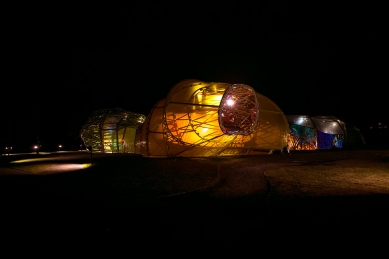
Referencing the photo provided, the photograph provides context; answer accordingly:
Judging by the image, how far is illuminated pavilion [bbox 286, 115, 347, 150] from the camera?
24.8 metres

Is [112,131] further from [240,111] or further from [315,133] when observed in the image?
[315,133]

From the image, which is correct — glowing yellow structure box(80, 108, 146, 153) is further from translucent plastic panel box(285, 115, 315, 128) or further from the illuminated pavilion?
translucent plastic panel box(285, 115, 315, 128)

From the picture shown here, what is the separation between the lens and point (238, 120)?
21438 millimetres

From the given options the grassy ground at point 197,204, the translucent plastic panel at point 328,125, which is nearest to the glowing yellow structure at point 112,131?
the grassy ground at point 197,204

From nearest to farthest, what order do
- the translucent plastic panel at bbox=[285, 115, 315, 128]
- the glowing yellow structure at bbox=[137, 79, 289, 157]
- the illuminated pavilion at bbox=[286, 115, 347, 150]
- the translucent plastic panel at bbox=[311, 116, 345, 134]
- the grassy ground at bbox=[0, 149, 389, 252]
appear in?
the grassy ground at bbox=[0, 149, 389, 252] → the glowing yellow structure at bbox=[137, 79, 289, 157] → the illuminated pavilion at bbox=[286, 115, 347, 150] → the translucent plastic panel at bbox=[285, 115, 315, 128] → the translucent plastic panel at bbox=[311, 116, 345, 134]

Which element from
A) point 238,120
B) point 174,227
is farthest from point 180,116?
point 174,227

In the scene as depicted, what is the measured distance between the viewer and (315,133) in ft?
83.3

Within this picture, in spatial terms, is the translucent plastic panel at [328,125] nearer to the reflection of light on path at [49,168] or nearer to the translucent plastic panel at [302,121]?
the translucent plastic panel at [302,121]

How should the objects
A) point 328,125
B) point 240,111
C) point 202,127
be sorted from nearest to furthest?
1. point 202,127
2. point 240,111
3. point 328,125

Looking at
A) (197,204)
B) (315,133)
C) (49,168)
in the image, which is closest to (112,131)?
(49,168)

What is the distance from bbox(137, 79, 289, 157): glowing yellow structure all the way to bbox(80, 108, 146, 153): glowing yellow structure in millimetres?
4331

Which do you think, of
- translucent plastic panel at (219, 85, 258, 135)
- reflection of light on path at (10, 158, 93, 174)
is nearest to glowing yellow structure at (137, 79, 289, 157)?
translucent plastic panel at (219, 85, 258, 135)

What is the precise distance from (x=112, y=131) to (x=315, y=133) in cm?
1661

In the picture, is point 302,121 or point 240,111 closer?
point 240,111
